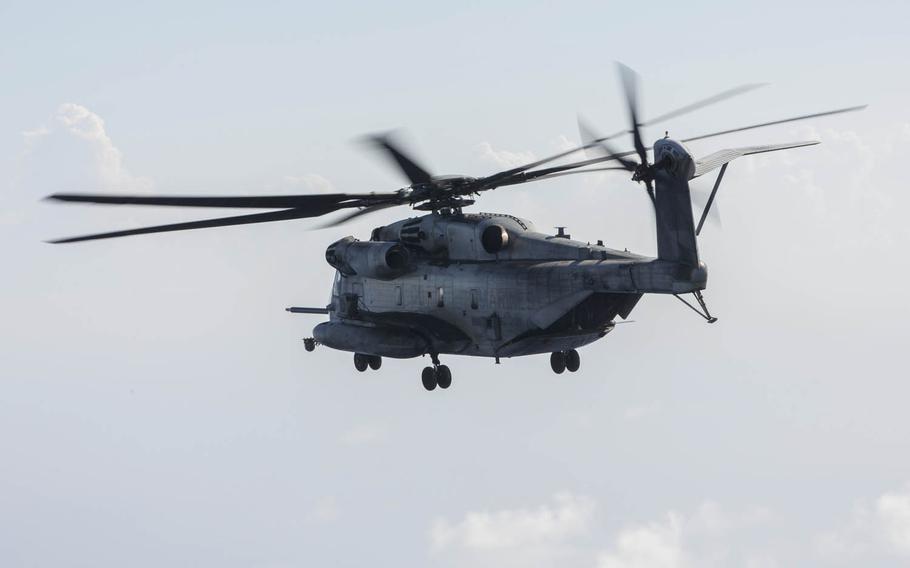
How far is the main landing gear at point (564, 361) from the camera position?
3962 centimetres

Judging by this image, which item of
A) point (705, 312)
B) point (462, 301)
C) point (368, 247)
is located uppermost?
point (368, 247)

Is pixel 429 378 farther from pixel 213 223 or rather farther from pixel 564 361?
pixel 213 223

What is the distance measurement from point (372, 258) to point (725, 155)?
12854 mm

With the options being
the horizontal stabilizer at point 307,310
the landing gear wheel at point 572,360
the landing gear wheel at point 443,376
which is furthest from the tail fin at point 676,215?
the horizontal stabilizer at point 307,310

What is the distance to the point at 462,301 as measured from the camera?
127 feet

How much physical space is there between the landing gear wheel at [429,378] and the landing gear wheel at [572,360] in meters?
4.70

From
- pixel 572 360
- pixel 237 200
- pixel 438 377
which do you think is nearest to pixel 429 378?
pixel 438 377

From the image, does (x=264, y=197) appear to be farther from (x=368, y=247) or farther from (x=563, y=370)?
(x=563, y=370)

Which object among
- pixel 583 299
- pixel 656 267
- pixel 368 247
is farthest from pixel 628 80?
pixel 368 247

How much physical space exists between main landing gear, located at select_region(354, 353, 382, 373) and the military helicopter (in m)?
0.05

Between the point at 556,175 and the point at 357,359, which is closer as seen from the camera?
the point at 556,175

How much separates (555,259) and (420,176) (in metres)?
5.34

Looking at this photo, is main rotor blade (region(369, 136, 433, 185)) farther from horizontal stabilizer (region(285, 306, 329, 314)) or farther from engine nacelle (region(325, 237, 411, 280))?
horizontal stabilizer (region(285, 306, 329, 314))

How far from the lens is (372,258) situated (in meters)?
40.6
